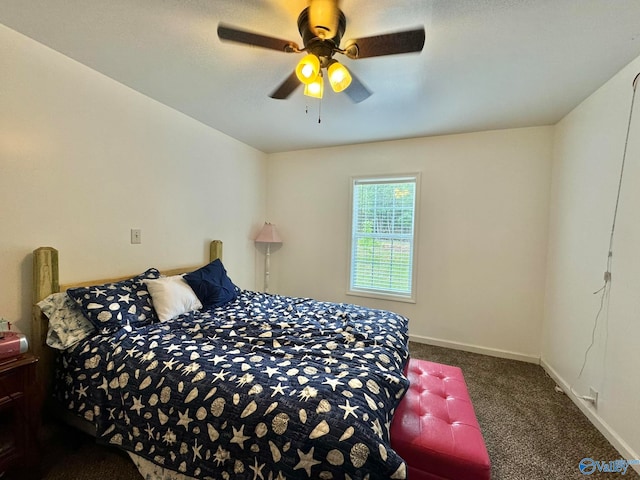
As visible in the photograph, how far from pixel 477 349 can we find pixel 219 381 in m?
2.92

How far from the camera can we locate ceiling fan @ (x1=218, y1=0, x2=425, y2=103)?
1.30 metres

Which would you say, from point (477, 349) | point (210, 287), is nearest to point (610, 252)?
point (477, 349)

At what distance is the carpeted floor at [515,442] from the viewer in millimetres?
1558

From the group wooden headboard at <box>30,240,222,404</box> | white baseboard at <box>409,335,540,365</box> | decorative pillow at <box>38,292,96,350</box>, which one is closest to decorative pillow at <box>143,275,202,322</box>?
decorative pillow at <box>38,292,96,350</box>

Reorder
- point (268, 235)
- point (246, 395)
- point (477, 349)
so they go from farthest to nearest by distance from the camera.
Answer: point (268, 235), point (477, 349), point (246, 395)

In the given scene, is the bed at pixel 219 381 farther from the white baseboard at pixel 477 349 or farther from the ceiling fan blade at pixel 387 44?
the ceiling fan blade at pixel 387 44

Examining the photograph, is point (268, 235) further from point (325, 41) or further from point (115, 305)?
point (325, 41)

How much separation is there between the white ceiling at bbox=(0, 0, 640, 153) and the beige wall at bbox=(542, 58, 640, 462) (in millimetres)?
290

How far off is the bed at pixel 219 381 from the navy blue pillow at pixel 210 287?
0.48ft

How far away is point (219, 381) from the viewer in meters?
1.31

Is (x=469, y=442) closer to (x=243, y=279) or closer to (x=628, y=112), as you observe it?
(x=628, y=112)

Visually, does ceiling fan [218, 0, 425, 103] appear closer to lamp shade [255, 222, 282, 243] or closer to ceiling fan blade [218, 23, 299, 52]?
ceiling fan blade [218, 23, 299, 52]

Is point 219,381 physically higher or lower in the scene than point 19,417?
higher

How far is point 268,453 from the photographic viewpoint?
1.12 m
